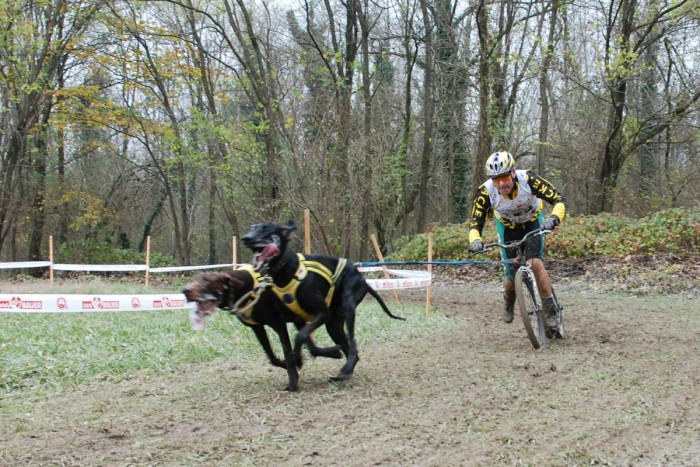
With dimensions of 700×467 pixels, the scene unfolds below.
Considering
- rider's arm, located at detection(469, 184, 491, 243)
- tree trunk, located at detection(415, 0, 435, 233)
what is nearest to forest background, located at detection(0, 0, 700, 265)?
tree trunk, located at detection(415, 0, 435, 233)

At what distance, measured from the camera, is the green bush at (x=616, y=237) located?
50.6 ft

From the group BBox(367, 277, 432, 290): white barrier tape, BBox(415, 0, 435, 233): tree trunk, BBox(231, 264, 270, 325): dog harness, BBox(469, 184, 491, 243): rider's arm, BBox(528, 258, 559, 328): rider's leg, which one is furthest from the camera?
BBox(415, 0, 435, 233): tree trunk

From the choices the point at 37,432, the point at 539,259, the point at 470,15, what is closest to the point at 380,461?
the point at 37,432

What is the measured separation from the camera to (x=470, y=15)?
23109 millimetres

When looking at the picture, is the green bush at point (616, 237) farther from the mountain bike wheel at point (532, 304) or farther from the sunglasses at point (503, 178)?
the sunglasses at point (503, 178)

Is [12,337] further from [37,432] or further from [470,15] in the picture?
[470,15]

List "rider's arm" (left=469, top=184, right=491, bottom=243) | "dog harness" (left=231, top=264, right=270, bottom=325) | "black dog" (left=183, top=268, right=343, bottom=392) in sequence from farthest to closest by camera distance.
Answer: "rider's arm" (left=469, top=184, right=491, bottom=243) → "dog harness" (left=231, top=264, right=270, bottom=325) → "black dog" (left=183, top=268, right=343, bottom=392)

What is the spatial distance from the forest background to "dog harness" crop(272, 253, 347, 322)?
9.59 m

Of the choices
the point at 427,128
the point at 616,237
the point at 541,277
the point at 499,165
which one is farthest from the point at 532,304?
the point at 427,128

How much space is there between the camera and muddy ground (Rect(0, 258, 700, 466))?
12.3ft

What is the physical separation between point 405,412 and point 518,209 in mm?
3524

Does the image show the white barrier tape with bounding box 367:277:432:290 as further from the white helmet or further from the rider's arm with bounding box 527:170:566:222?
the white helmet

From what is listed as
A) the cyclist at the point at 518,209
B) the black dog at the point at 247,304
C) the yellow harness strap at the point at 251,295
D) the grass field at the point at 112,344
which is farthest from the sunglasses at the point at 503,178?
the yellow harness strap at the point at 251,295

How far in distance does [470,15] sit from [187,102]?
1423 centimetres
